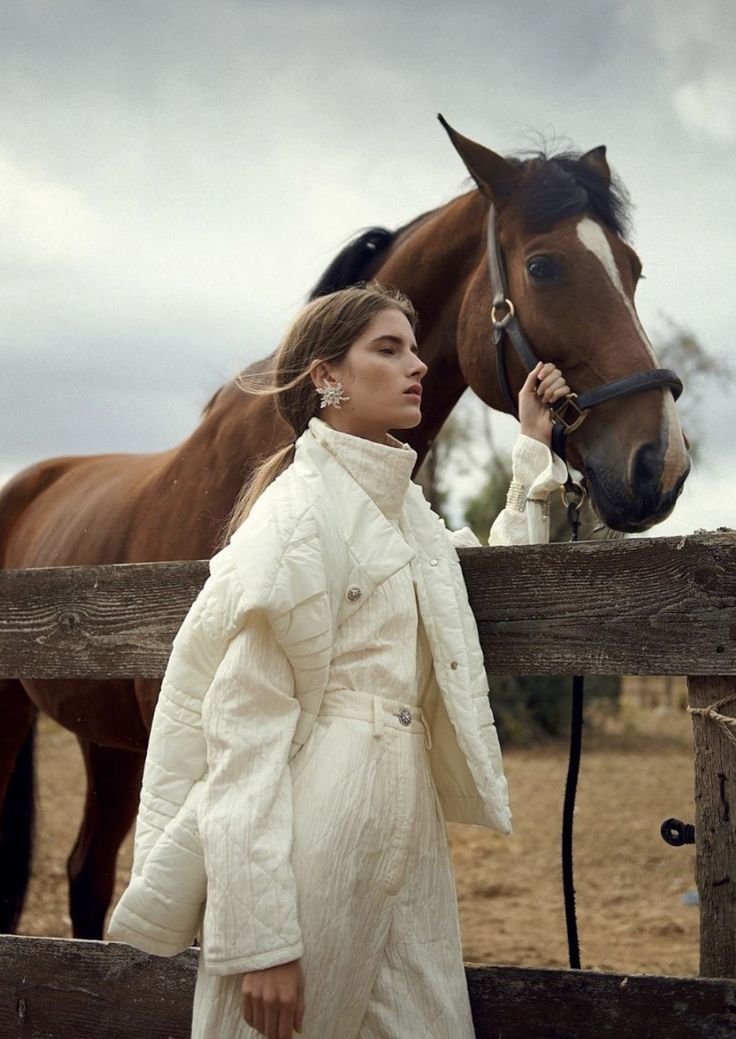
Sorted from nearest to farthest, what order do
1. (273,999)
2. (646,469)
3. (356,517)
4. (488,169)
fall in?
1. (273,999)
2. (356,517)
3. (646,469)
4. (488,169)

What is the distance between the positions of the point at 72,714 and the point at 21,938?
142cm

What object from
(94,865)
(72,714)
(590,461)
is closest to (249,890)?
(590,461)

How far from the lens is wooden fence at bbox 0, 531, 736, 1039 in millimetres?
1914

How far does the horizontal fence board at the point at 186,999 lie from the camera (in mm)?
1909

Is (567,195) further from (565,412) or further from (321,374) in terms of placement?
(321,374)

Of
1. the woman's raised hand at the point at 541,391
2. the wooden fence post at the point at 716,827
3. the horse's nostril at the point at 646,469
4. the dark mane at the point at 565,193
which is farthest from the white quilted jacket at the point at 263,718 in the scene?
the dark mane at the point at 565,193

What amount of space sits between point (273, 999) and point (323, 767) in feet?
1.10

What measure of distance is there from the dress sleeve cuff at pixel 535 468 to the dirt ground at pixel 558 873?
130 inches

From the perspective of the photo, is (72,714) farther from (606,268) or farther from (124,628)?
(606,268)

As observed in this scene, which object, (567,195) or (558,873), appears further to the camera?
(558,873)

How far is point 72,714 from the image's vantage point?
3.81 m

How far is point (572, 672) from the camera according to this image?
2023mm

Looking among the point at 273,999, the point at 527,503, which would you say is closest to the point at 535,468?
the point at 527,503

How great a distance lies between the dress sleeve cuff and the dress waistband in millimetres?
679
